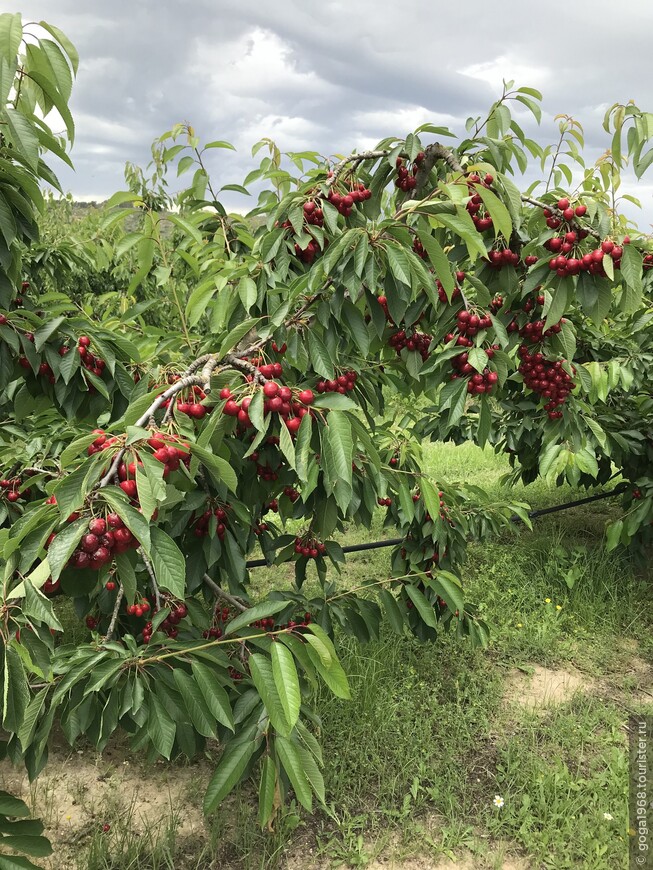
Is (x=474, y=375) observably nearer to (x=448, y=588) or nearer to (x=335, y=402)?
(x=335, y=402)

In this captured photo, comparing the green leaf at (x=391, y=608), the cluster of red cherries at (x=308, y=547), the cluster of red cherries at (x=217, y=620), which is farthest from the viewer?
the green leaf at (x=391, y=608)

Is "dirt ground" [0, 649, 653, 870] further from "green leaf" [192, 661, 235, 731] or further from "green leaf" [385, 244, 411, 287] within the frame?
"green leaf" [385, 244, 411, 287]

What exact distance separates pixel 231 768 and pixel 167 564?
547mm

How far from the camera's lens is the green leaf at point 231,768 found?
1.29 meters

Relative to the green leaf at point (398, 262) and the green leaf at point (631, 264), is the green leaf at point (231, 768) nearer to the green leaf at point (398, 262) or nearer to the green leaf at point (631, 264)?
the green leaf at point (398, 262)

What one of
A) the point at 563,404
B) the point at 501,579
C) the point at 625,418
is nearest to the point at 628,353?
the point at 625,418

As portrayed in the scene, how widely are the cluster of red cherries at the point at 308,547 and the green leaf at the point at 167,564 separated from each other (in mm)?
1097

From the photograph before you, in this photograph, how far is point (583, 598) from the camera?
3.92 m

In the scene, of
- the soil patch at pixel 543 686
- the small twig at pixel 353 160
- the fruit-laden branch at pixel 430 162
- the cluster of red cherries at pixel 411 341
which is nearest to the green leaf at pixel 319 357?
the cluster of red cherries at pixel 411 341

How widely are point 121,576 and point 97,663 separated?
346mm

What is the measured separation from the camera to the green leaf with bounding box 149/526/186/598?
1035 millimetres

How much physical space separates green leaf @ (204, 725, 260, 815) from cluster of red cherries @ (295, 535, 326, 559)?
2.69 feet

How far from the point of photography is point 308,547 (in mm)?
2145

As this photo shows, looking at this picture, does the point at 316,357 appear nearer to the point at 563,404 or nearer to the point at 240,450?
the point at 240,450
